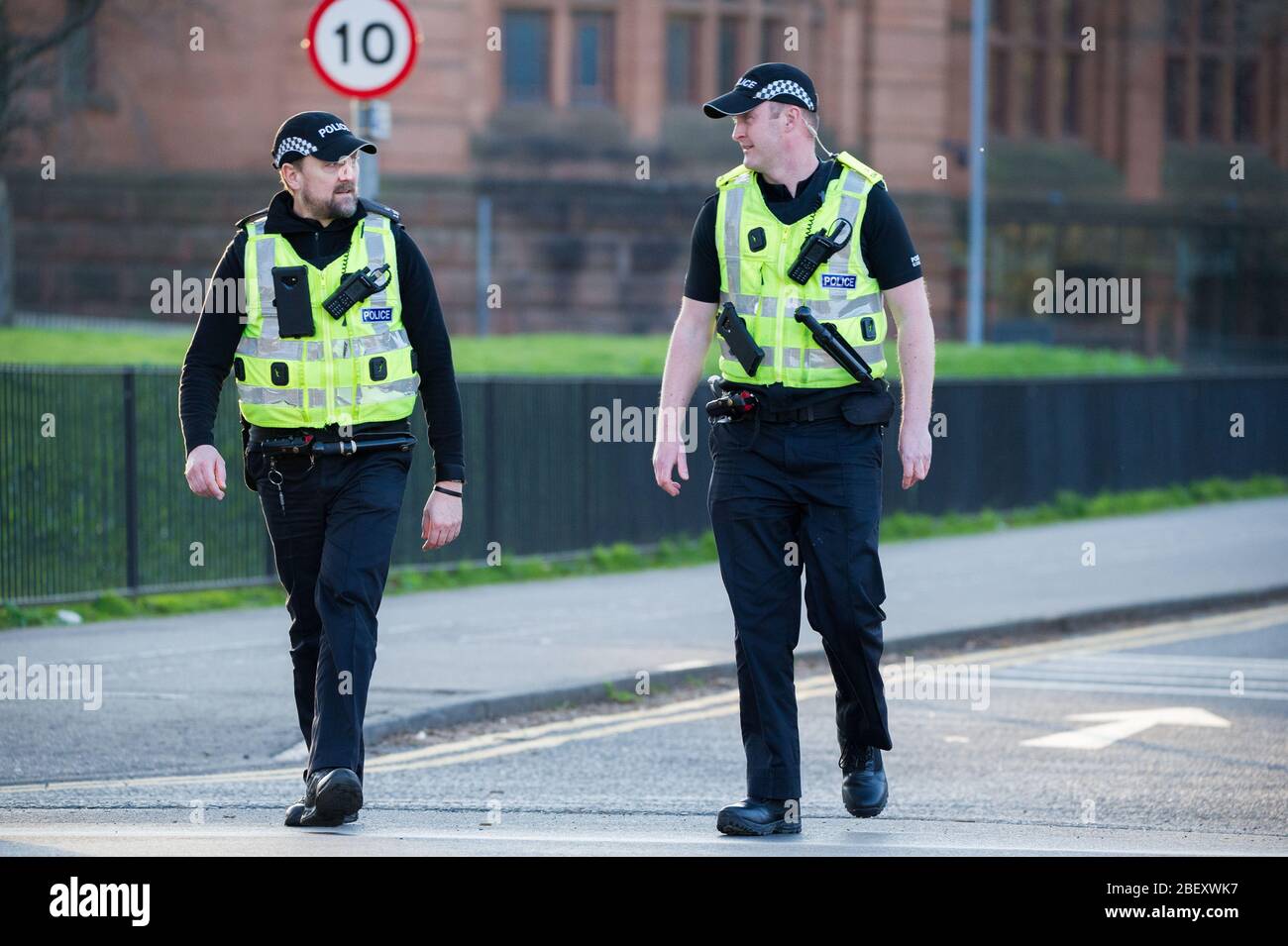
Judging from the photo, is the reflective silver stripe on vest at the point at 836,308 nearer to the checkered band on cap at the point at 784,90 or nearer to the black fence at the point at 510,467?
the checkered band on cap at the point at 784,90

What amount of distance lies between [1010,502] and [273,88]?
1723 cm

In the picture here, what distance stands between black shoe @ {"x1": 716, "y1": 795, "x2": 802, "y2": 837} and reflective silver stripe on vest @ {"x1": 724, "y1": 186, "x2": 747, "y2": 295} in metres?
1.44

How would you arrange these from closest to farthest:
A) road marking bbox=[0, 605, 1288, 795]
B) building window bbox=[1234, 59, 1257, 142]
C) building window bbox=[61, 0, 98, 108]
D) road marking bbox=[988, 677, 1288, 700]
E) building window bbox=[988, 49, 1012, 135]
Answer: road marking bbox=[0, 605, 1288, 795]
road marking bbox=[988, 677, 1288, 700]
building window bbox=[61, 0, 98, 108]
building window bbox=[988, 49, 1012, 135]
building window bbox=[1234, 59, 1257, 142]

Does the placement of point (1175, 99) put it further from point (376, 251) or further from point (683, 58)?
point (376, 251)

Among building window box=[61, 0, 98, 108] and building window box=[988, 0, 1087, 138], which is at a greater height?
building window box=[988, 0, 1087, 138]

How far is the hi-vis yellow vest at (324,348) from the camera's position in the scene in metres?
6.10

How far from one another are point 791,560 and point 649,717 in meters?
3.44

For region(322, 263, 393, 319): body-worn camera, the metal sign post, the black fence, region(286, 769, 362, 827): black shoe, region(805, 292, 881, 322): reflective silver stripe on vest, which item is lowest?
region(286, 769, 362, 827): black shoe

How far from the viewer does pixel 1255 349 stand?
4428 centimetres

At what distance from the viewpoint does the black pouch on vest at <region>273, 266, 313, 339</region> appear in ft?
19.9

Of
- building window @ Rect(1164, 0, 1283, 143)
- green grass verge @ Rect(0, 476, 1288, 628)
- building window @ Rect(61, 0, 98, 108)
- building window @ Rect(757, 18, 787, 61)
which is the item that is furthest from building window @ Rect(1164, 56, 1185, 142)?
building window @ Rect(61, 0, 98, 108)

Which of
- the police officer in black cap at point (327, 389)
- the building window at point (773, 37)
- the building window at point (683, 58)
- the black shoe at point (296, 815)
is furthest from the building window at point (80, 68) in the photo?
the black shoe at point (296, 815)

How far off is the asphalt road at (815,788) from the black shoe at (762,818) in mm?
69

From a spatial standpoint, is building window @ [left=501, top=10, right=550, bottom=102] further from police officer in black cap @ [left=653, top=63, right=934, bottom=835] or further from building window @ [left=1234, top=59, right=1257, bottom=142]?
police officer in black cap @ [left=653, top=63, right=934, bottom=835]
